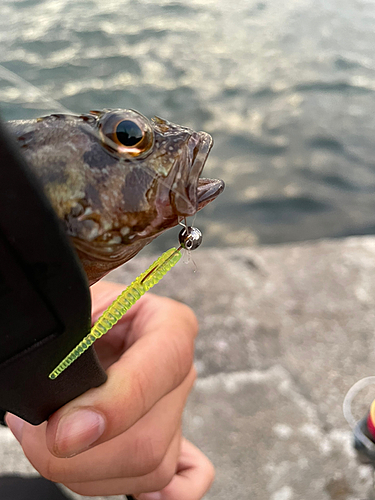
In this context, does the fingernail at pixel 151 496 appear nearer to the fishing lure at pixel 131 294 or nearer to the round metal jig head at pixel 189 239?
the fishing lure at pixel 131 294

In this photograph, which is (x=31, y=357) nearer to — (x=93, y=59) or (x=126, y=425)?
(x=126, y=425)

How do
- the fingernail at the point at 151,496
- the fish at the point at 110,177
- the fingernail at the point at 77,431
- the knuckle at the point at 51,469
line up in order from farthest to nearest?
the fingernail at the point at 151,496, the knuckle at the point at 51,469, the fingernail at the point at 77,431, the fish at the point at 110,177

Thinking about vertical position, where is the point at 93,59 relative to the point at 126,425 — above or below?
above

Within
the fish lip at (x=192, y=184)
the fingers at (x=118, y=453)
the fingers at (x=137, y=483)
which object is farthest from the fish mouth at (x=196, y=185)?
the fingers at (x=137, y=483)

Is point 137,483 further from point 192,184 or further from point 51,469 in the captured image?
point 192,184

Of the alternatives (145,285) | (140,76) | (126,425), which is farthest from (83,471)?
(140,76)

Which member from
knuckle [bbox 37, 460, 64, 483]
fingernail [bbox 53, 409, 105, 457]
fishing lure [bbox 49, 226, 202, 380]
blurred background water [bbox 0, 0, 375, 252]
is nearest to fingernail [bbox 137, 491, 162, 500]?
knuckle [bbox 37, 460, 64, 483]
